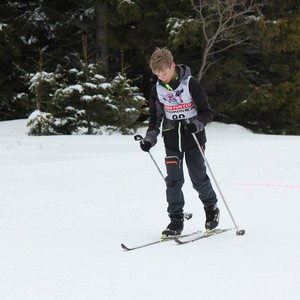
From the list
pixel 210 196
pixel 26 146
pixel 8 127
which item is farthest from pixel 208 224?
pixel 8 127

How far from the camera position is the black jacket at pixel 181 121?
492 centimetres

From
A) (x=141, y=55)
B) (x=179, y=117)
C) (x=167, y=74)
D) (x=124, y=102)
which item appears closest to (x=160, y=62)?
(x=167, y=74)

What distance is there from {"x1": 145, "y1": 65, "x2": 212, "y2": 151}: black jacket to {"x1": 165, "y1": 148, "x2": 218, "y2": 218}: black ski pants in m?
0.08

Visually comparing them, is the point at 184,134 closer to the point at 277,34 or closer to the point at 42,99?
the point at 42,99

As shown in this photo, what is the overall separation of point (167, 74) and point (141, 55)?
1523 cm

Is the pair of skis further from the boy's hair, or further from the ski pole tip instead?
the boy's hair

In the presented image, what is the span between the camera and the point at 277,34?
17781 mm

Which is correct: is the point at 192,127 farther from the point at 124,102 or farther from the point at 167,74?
the point at 124,102

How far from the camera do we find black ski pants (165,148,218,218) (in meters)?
5.07

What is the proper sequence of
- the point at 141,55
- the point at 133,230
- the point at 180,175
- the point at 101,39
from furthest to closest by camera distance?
the point at 141,55 → the point at 101,39 → the point at 133,230 → the point at 180,175

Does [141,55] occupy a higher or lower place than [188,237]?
lower

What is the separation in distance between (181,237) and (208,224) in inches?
11.1

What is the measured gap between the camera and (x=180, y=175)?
512 cm

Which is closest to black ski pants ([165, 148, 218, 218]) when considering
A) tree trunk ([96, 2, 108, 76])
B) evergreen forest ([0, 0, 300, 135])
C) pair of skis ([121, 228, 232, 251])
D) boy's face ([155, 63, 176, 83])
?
pair of skis ([121, 228, 232, 251])
